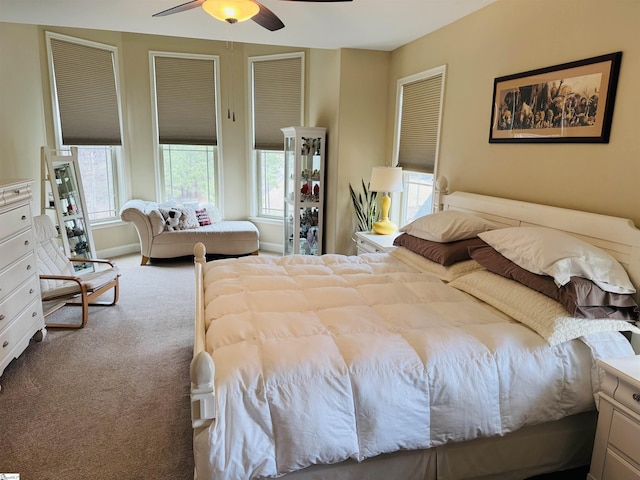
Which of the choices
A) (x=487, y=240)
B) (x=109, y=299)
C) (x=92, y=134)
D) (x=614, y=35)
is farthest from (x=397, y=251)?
(x=92, y=134)

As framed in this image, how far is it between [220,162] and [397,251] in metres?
3.94

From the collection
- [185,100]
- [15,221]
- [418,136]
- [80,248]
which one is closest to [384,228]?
[418,136]

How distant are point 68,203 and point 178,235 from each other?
1300 millimetres

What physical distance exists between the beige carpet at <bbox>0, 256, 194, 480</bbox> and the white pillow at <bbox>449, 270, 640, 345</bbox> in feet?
5.81

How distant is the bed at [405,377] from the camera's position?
5.12ft

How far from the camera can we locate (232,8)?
7.93 ft

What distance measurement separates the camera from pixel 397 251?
3.23 metres

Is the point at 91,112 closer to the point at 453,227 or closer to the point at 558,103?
the point at 453,227

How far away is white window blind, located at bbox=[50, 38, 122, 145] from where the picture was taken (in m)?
5.05

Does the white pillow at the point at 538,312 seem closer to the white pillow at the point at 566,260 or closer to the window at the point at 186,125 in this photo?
the white pillow at the point at 566,260

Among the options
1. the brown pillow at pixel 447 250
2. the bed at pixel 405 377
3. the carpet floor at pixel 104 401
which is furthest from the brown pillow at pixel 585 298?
the carpet floor at pixel 104 401

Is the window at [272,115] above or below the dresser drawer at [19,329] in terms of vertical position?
above

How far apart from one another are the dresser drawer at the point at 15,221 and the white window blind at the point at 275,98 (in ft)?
11.6

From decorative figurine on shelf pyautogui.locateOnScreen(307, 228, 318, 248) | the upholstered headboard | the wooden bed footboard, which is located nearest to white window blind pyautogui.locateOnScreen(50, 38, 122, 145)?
decorative figurine on shelf pyautogui.locateOnScreen(307, 228, 318, 248)
